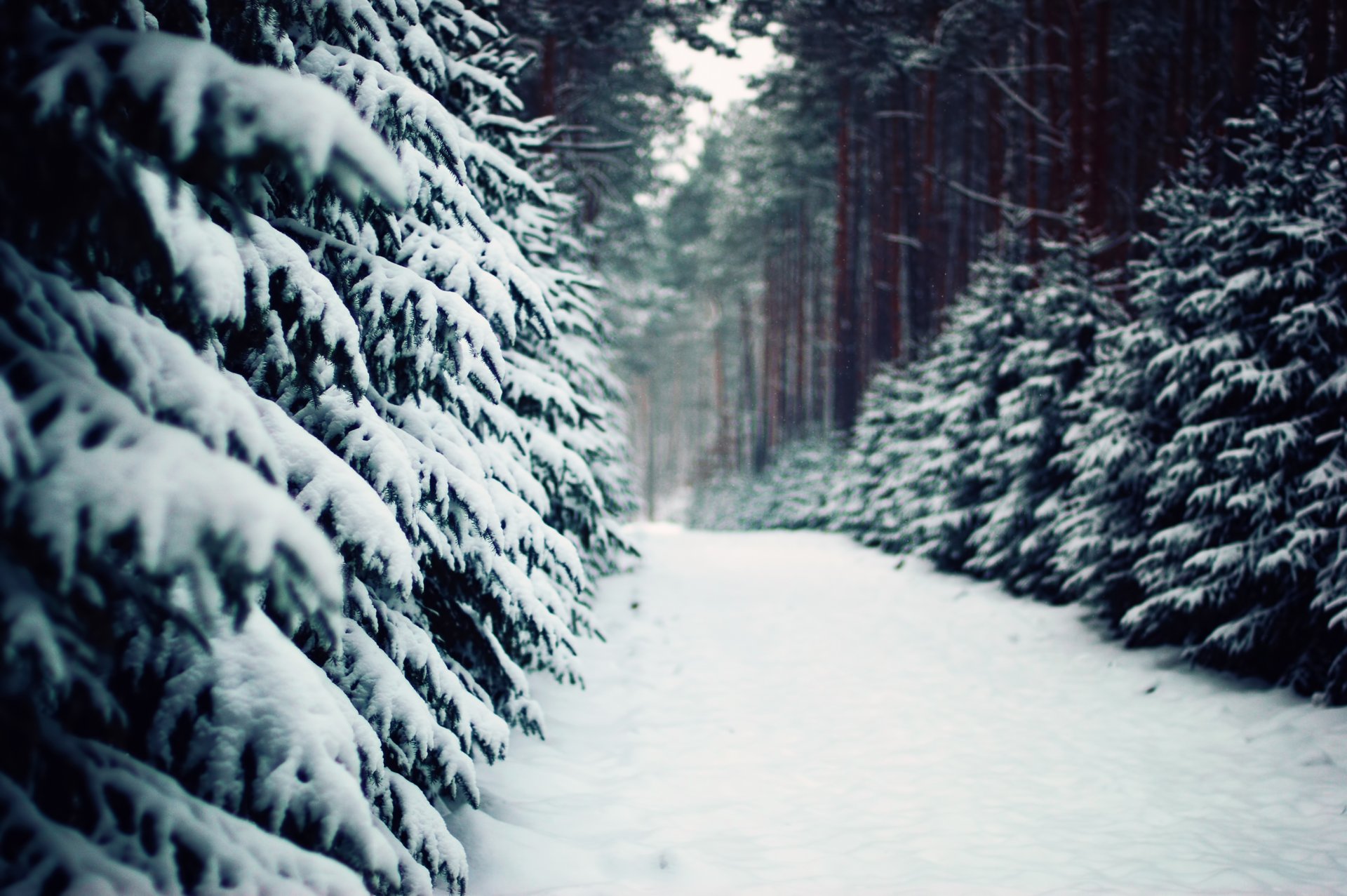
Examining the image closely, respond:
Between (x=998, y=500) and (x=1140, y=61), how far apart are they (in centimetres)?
1736

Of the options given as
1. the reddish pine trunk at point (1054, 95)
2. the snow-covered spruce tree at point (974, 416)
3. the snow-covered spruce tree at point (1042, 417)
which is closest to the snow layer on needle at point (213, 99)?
the snow-covered spruce tree at point (1042, 417)

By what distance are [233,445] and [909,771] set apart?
15.7 ft

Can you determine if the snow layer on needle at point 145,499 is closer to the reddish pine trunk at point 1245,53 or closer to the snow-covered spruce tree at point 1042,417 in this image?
the snow-covered spruce tree at point 1042,417

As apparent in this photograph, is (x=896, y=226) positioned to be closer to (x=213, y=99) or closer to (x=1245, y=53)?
(x=1245, y=53)

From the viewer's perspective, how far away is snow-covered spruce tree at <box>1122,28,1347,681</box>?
18.4 feet

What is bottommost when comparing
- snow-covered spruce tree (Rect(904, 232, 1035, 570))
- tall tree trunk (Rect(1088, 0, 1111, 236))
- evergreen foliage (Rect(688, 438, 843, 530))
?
evergreen foliage (Rect(688, 438, 843, 530))

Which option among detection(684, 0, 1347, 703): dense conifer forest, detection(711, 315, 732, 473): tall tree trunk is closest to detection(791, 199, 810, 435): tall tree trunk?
detection(684, 0, 1347, 703): dense conifer forest

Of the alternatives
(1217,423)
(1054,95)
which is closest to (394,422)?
(1217,423)

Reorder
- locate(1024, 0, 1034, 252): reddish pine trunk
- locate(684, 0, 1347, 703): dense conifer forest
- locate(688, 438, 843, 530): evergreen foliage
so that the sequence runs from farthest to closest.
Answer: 1. locate(688, 438, 843, 530): evergreen foliage
2. locate(1024, 0, 1034, 252): reddish pine trunk
3. locate(684, 0, 1347, 703): dense conifer forest

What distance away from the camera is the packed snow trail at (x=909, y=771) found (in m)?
3.56

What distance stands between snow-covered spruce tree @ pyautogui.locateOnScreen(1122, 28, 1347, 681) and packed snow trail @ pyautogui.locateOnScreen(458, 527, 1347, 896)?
69 centimetres

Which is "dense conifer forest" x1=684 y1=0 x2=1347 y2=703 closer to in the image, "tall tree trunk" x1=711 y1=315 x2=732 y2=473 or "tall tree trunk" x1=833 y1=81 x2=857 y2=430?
"tall tree trunk" x1=833 y1=81 x2=857 y2=430

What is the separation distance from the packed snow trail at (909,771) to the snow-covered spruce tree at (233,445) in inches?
49.7

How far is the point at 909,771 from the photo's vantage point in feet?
16.3
